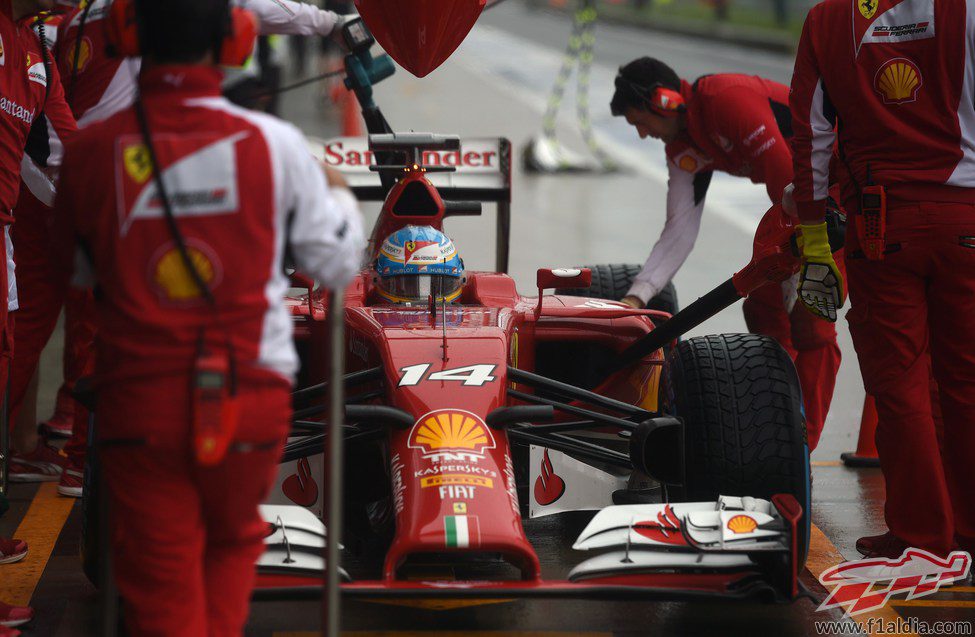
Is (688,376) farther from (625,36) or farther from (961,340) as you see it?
(625,36)

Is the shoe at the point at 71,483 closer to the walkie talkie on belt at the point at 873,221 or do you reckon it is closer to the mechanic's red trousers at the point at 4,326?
the mechanic's red trousers at the point at 4,326

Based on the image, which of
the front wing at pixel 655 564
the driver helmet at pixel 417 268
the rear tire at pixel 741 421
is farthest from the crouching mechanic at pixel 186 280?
the driver helmet at pixel 417 268

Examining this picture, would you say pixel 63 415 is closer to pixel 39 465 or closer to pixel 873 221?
pixel 39 465

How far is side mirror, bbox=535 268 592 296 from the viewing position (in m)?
4.90

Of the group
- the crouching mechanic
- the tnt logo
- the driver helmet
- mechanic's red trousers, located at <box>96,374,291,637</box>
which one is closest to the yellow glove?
the tnt logo

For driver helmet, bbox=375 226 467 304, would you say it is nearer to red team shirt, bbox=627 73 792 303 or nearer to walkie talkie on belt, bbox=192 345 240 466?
red team shirt, bbox=627 73 792 303

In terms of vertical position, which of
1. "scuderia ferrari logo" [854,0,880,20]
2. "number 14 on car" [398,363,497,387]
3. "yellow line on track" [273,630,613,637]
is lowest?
"yellow line on track" [273,630,613,637]

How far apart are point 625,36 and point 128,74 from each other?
111 feet

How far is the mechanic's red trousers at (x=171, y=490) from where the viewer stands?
9.81 ft

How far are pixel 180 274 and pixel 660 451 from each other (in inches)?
77.8

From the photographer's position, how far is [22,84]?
4.59 m

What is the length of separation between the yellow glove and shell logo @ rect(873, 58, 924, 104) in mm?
498

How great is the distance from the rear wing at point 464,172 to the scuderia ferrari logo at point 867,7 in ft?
7.42

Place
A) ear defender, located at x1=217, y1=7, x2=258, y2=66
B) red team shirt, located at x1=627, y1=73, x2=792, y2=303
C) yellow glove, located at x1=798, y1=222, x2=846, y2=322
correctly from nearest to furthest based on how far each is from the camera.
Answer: ear defender, located at x1=217, y1=7, x2=258, y2=66
yellow glove, located at x1=798, y1=222, x2=846, y2=322
red team shirt, located at x1=627, y1=73, x2=792, y2=303
